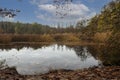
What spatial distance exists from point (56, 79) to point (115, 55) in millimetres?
7203

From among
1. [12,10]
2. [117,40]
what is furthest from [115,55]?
[12,10]

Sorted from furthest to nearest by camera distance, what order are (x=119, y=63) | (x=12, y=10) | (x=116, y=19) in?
1. (x=119, y=63)
2. (x=12, y=10)
3. (x=116, y=19)

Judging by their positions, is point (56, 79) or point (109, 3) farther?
point (109, 3)

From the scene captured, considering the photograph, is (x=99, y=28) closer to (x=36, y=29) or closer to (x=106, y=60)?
(x=106, y=60)

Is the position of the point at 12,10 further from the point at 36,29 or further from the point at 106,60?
the point at 36,29

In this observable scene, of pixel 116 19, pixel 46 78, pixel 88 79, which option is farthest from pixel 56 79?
pixel 116 19

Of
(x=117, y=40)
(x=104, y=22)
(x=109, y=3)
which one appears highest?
(x=109, y=3)

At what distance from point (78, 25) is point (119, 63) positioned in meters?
4.08

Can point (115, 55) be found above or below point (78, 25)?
below

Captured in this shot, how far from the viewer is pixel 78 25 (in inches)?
491

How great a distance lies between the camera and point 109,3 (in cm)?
1204

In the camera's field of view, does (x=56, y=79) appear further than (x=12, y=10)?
No

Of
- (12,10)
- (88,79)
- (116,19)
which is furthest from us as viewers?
(12,10)

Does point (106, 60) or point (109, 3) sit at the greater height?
point (109, 3)
